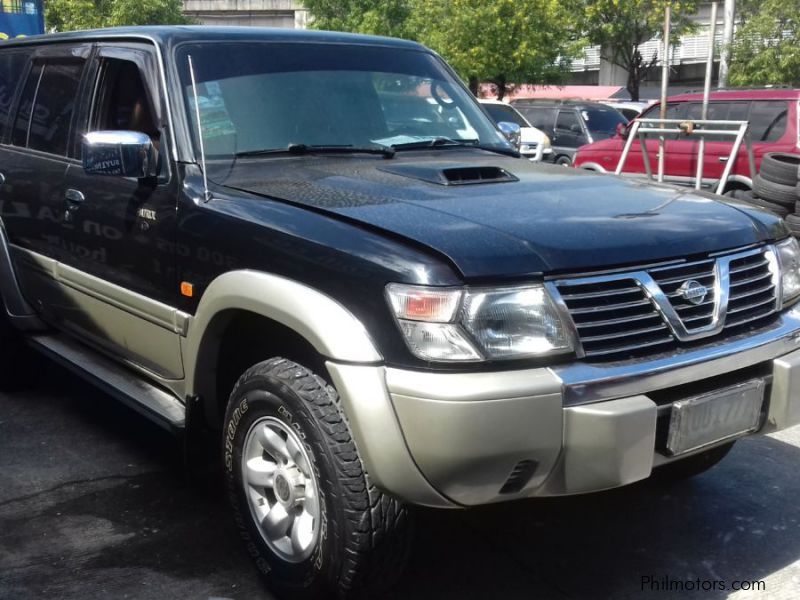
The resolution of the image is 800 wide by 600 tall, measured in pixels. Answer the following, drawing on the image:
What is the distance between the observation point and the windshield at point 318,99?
378 cm

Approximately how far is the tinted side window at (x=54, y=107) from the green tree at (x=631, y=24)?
79.4 ft

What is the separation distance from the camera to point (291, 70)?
4.02 metres

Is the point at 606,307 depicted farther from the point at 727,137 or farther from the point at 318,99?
the point at 727,137

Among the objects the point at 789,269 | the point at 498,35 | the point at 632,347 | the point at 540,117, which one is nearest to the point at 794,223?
the point at 789,269

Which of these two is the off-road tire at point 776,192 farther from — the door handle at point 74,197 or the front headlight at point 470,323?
the front headlight at point 470,323

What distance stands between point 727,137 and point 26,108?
9.49 metres

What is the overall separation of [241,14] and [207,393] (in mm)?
44586

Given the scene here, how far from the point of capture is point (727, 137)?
12.1 m

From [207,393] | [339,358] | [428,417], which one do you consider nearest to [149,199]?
[207,393]

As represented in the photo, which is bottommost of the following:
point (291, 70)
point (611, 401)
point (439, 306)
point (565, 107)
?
point (565, 107)

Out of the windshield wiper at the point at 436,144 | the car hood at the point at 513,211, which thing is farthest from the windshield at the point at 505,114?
the car hood at the point at 513,211

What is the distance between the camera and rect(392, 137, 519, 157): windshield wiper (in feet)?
13.5

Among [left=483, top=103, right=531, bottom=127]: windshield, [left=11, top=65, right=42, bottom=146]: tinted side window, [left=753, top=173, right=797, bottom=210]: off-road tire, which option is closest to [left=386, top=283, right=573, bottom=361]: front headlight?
[left=11, top=65, right=42, bottom=146]: tinted side window

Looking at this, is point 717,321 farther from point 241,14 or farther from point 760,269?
point 241,14
